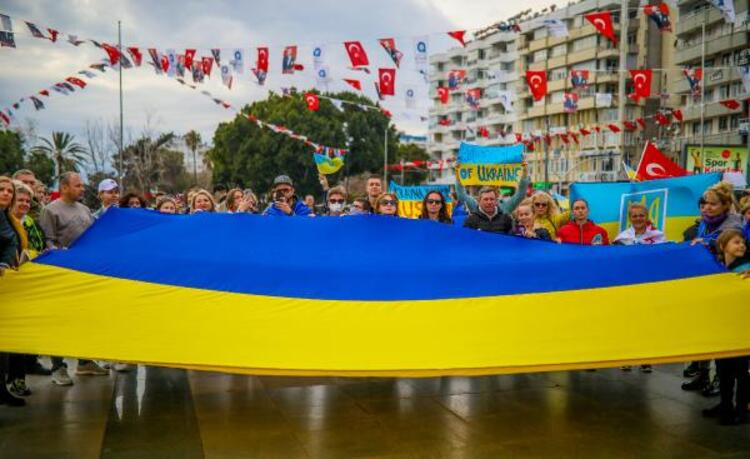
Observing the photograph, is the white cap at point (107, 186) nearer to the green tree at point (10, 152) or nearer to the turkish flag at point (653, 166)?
the turkish flag at point (653, 166)

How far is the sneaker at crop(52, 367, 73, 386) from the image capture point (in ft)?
19.3

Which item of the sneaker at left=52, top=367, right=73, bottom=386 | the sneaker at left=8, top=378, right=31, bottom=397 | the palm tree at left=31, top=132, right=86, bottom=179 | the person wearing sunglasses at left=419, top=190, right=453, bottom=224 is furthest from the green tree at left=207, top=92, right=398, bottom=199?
the sneaker at left=8, top=378, right=31, bottom=397

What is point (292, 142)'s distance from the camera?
48.1 metres

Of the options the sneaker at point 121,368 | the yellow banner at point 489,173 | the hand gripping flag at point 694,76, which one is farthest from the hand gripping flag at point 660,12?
the sneaker at point 121,368

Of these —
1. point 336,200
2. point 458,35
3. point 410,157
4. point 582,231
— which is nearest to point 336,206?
point 336,200

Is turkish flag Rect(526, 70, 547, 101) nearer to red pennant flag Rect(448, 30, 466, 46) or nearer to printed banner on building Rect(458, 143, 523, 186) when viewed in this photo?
red pennant flag Rect(448, 30, 466, 46)

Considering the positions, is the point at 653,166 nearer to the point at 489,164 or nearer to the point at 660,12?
the point at 489,164

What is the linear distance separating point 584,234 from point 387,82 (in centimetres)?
1193

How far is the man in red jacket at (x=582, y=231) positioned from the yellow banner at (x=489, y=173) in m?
2.91

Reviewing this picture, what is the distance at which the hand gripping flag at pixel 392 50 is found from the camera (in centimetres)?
1558

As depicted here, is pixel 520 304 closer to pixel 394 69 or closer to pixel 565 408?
pixel 565 408

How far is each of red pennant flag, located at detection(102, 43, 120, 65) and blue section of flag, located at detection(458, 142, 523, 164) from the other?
876 centimetres

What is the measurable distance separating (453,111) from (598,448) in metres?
73.8

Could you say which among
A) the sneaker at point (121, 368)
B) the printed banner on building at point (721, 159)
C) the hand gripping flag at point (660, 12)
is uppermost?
the hand gripping flag at point (660, 12)
